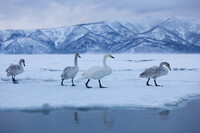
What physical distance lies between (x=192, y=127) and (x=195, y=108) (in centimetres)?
229

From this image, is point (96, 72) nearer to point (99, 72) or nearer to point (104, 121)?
point (99, 72)

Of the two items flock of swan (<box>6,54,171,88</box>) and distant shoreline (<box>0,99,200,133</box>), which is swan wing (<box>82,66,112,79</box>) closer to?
flock of swan (<box>6,54,171,88</box>)

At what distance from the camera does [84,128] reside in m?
5.92

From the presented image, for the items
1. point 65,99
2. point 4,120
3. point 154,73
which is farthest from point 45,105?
point 154,73

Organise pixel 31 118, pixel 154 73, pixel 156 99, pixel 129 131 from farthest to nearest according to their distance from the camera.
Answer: pixel 154 73 → pixel 156 99 → pixel 31 118 → pixel 129 131

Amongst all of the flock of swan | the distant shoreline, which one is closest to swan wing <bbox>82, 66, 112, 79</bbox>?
the flock of swan

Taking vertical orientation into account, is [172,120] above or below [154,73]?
below

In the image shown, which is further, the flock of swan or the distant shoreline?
the flock of swan

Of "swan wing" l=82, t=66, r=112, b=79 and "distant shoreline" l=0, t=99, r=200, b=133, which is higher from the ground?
"swan wing" l=82, t=66, r=112, b=79

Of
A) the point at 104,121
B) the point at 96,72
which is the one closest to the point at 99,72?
the point at 96,72

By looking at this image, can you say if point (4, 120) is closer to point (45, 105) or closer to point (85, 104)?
point (45, 105)

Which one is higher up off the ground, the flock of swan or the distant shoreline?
the flock of swan

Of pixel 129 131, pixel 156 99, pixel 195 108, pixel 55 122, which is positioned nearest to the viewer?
pixel 129 131

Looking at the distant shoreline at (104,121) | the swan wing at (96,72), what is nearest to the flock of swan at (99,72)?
the swan wing at (96,72)
